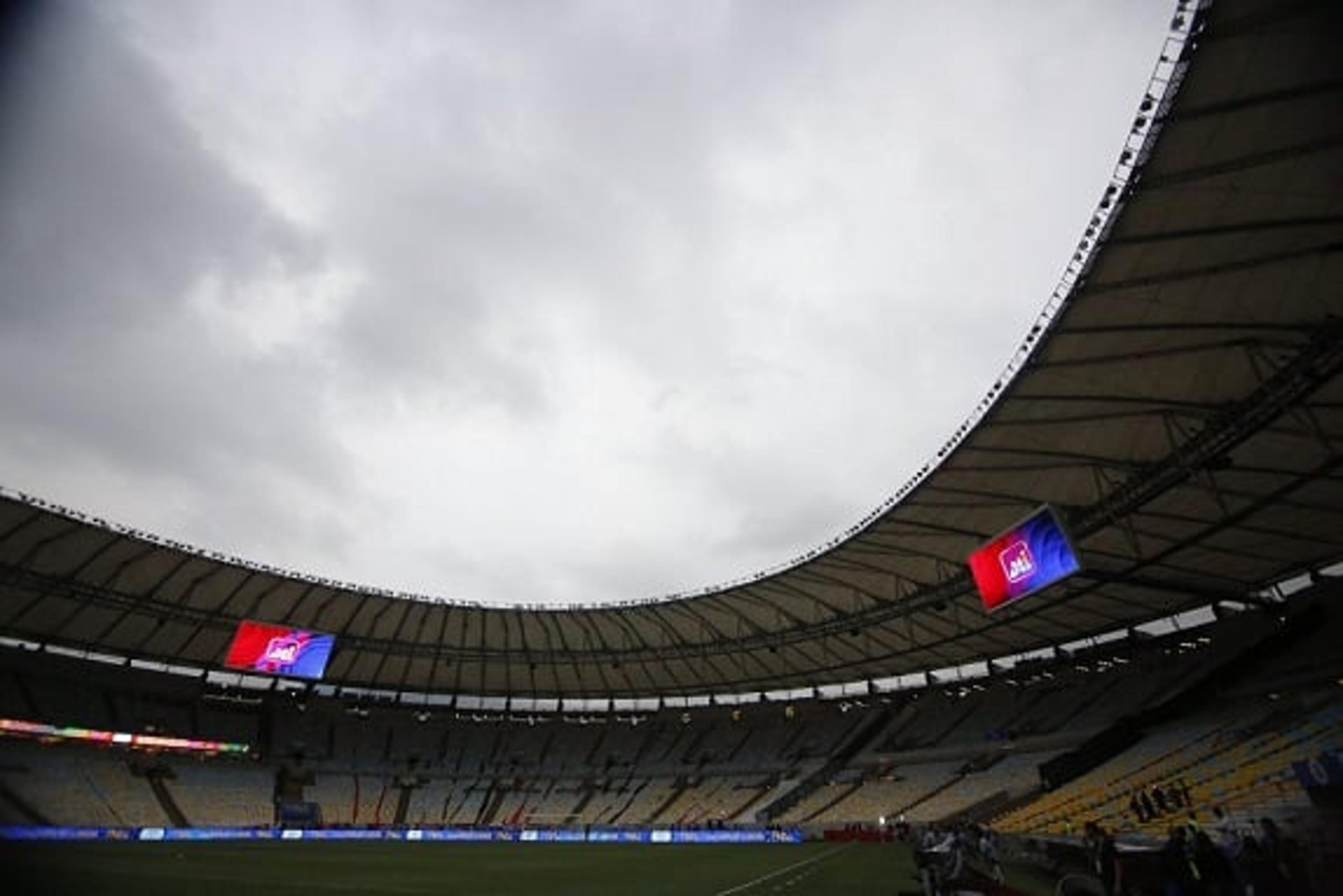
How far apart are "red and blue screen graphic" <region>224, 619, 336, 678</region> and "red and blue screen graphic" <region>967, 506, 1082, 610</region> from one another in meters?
35.8

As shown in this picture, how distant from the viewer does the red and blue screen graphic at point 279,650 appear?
38.5 metres

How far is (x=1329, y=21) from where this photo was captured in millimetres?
10375

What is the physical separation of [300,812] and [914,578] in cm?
4182

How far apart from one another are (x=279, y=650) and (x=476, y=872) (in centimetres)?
2572

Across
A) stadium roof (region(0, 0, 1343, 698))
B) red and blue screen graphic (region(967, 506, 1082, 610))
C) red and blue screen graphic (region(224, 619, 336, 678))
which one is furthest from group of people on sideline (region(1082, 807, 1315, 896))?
red and blue screen graphic (region(224, 619, 336, 678))

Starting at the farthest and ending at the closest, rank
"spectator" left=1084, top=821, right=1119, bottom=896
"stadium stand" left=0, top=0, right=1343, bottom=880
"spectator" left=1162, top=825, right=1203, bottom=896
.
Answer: "stadium stand" left=0, top=0, right=1343, bottom=880 → "spectator" left=1084, top=821, right=1119, bottom=896 → "spectator" left=1162, top=825, right=1203, bottom=896

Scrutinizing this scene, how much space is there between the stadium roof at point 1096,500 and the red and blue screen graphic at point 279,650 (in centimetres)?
157

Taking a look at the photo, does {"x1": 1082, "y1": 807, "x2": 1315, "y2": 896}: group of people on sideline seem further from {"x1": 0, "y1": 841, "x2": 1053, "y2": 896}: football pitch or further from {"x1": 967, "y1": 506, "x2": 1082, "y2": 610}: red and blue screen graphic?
{"x1": 967, "y1": 506, "x2": 1082, "y2": 610}: red and blue screen graphic

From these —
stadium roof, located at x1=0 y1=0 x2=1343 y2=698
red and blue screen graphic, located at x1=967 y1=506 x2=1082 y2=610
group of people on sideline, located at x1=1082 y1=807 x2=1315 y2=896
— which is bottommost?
group of people on sideline, located at x1=1082 y1=807 x2=1315 y2=896

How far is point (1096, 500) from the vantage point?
2417 centimetres

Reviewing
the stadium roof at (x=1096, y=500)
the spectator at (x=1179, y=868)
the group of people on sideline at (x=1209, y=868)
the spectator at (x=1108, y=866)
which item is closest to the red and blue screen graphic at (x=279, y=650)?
the stadium roof at (x=1096, y=500)

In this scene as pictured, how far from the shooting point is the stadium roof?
40.8ft

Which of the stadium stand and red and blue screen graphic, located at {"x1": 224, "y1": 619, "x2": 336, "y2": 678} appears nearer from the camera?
the stadium stand

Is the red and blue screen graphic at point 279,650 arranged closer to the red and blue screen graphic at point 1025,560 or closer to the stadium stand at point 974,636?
the stadium stand at point 974,636
